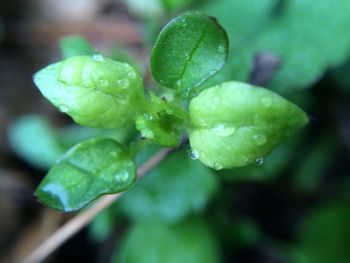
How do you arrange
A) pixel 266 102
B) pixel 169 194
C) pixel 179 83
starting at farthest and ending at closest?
pixel 169 194 → pixel 179 83 → pixel 266 102

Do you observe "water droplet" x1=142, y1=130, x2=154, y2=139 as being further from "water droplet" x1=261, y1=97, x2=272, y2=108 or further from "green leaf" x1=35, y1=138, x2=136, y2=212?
"water droplet" x1=261, y1=97, x2=272, y2=108

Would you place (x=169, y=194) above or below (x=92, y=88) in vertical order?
below

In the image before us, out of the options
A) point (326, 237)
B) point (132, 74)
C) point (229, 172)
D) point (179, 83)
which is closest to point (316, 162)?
point (326, 237)

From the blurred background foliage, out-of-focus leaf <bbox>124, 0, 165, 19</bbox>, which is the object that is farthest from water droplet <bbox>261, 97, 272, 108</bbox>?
out-of-focus leaf <bbox>124, 0, 165, 19</bbox>

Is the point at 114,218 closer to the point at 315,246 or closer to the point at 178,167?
the point at 178,167

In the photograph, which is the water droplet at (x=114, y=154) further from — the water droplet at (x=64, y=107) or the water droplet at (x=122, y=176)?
the water droplet at (x=64, y=107)

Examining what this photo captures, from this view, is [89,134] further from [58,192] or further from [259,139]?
[259,139]
